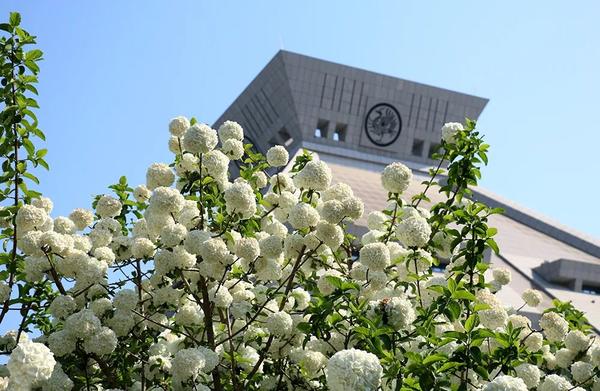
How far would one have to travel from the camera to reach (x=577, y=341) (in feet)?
22.6

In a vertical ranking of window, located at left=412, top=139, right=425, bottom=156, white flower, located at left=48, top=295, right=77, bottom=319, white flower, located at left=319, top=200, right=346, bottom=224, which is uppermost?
white flower, located at left=319, top=200, right=346, bottom=224

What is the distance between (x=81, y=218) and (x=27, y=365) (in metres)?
3.19

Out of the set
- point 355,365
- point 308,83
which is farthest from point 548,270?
point 355,365

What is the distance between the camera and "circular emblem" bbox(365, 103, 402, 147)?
5472 centimetres

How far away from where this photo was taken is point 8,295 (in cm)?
617

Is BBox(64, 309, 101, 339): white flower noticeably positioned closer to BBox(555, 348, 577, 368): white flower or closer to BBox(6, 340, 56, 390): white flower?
BBox(6, 340, 56, 390): white flower

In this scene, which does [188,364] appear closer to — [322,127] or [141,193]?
[141,193]

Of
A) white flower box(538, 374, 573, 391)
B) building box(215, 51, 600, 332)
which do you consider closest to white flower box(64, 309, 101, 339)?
white flower box(538, 374, 573, 391)

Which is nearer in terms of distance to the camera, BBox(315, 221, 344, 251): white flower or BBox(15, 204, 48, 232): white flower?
BBox(15, 204, 48, 232): white flower

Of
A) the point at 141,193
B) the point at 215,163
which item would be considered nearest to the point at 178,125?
the point at 215,163

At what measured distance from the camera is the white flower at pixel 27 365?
4.06 metres

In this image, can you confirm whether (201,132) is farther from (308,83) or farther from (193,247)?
(308,83)

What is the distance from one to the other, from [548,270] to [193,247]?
33253 mm

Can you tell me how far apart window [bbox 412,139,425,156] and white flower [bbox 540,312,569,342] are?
4974 cm
